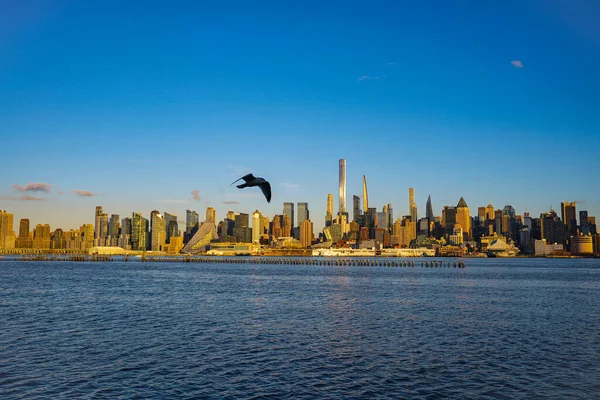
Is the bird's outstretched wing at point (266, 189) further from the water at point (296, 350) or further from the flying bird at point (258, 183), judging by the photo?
the water at point (296, 350)

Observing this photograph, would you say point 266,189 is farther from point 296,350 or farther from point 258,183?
point 296,350

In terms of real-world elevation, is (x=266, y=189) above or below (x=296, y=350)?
above

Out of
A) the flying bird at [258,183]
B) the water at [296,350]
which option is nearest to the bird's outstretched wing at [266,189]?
the flying bird at [258,183]

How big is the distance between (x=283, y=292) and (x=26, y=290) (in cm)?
3350

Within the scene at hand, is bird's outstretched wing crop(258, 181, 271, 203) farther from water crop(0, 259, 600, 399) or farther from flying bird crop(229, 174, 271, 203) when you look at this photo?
water crop(0, 259, 600, 399)

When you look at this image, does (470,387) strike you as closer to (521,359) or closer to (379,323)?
(521,359)

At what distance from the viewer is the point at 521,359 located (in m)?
27.5

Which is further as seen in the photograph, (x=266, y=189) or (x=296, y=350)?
(x=296, y=350)

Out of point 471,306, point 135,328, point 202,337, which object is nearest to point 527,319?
point 471,306

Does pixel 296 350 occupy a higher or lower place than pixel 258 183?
lower

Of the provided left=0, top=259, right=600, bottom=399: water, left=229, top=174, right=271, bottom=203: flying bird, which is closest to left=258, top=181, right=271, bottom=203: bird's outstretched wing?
left=229, top=174, right=271, bottom=203: flying bird

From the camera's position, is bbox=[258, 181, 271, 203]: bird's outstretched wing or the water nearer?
bbox=[258, 181, 271, 203]: bird's outstretched wing

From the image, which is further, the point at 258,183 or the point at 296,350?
the point at 296,350

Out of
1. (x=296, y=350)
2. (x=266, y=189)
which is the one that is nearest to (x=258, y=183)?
(x=266, y=189)
